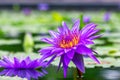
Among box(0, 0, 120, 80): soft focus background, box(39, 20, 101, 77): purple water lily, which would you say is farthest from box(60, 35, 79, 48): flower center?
box(0, 0, 120, 80): soft focus background

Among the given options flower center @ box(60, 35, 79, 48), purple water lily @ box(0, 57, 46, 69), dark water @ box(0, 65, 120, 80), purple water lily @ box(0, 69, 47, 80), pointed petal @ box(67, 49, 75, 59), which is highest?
flower center @ box(60, 35, 79, 48)

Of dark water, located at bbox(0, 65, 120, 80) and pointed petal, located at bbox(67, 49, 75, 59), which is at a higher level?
pointed petal, located at bbox(67, 49, 75, 59)

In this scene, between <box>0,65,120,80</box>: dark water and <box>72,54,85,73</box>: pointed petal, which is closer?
<box>72,54,85,73</box>: pointed petal

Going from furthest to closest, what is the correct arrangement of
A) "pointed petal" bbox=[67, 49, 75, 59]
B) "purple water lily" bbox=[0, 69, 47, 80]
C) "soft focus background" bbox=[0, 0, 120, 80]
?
"soft focus background" bbox=[0, 0, 120, 80], "purple water lily" bbox=[0, 69, 47, 80], "pointed petal" bbox=[67, 49, 75, 59]

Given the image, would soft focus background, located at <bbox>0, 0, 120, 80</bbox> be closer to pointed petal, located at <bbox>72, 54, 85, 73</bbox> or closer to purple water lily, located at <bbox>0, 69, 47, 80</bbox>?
purple water lily, located at <bbox>0, 69, 47, 80</bbox>

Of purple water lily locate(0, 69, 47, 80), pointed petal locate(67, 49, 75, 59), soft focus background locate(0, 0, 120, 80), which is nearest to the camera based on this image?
pointed petal locate(67, 49, 75, 59)

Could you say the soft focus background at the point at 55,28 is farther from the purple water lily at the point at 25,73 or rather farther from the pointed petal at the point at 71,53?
the pointed petal at the point at 71,53

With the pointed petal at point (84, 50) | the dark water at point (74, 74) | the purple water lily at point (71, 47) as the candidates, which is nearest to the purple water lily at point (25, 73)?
the dark water at point (74, 74)

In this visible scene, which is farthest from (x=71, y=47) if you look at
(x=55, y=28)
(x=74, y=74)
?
(x=55, y=28)

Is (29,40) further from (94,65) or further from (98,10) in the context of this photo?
(98,10)
